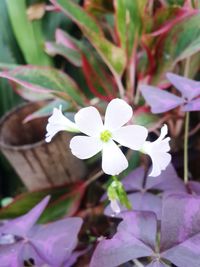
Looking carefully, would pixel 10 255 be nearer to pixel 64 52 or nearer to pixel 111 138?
pixel 111 138

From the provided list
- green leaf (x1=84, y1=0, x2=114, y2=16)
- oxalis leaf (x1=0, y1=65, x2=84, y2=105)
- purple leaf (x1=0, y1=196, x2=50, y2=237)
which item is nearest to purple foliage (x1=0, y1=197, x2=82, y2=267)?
purple leaf (x1=0, y1=196, x2=50, y2=237)

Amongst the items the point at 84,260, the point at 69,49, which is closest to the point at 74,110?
the point at 69,49

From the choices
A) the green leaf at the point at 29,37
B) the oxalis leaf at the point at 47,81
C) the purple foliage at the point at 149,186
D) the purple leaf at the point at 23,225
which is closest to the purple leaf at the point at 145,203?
the purple foliage at the point at 149,186

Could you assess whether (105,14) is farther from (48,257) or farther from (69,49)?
(48,257)

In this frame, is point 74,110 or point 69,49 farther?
point 69,49

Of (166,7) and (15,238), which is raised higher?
(166,7)

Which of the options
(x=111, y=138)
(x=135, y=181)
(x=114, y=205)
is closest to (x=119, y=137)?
(x=111, y=138)
